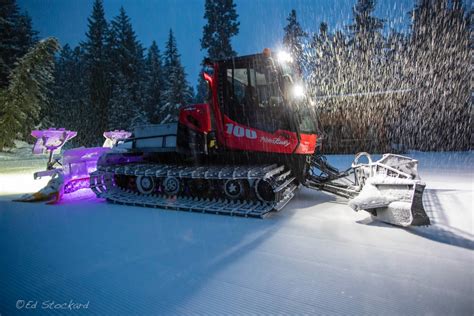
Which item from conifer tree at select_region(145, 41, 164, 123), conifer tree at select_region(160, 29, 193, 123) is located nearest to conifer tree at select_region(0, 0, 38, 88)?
conifer tree at select_region(145, 41, 164, 123)

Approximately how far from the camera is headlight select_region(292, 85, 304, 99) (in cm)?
465

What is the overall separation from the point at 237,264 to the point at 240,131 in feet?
8.64

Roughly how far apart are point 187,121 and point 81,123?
1315 inches

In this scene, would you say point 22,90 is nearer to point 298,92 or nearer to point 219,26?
point 219,26

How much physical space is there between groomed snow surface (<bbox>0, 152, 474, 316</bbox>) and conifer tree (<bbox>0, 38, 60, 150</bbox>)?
1856cm

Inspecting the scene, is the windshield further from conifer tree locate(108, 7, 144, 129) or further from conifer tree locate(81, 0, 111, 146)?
conifer tree locate(81, 0, 111, 146)

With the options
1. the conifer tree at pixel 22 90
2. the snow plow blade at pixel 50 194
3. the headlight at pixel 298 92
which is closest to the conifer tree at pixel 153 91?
the conifer tree at pixel 22 90

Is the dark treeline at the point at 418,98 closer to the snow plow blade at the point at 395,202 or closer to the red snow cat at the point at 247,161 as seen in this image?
the red snow cat at the point at 247,161

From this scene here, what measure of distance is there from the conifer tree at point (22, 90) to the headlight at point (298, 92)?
68.8 ft

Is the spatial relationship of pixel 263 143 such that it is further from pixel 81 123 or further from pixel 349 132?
pixel 81 123

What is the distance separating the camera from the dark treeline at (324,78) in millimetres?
15883

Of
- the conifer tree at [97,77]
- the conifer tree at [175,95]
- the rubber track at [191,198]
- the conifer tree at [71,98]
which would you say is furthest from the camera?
the conifer tree at [71,98]

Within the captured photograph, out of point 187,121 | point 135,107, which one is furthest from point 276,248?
point 135,107

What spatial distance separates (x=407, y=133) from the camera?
53.1 ft
